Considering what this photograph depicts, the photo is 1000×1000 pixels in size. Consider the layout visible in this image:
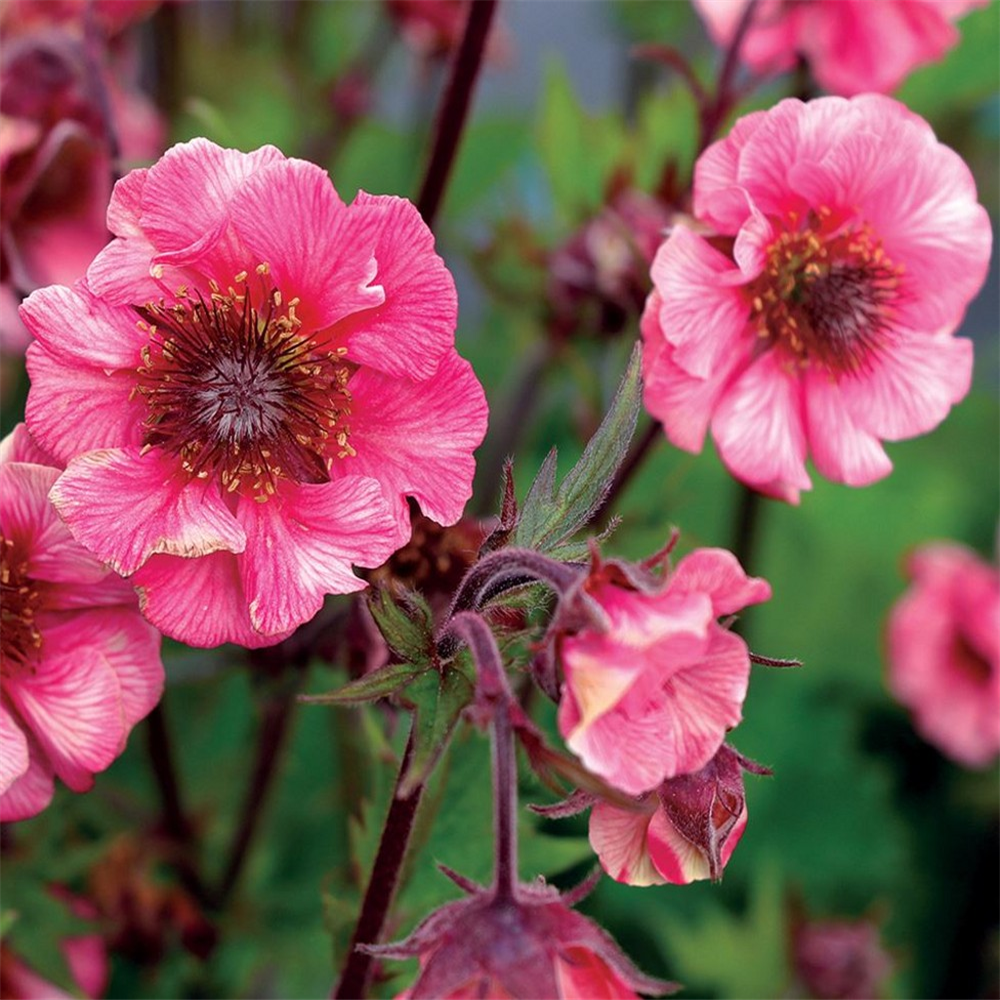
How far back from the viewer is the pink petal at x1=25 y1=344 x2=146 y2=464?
401mm

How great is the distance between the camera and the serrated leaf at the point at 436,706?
1.15 ft

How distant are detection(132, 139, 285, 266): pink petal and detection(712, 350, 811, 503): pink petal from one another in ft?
0.60

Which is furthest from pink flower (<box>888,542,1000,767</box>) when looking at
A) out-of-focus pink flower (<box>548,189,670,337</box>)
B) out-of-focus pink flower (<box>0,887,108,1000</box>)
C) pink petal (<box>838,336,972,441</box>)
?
out-of-focus pink flower (<box>0,887,108,1000</box>)

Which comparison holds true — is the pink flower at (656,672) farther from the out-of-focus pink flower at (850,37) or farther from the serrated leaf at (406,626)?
the out-of-focus pink flower at (850,37)

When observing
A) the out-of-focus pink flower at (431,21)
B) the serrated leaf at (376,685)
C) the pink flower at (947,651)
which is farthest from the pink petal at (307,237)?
the pink flower at (947,651)

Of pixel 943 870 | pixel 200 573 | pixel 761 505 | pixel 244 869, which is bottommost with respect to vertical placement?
pixel 943 870

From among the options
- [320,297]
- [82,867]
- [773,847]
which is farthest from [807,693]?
[320,297]

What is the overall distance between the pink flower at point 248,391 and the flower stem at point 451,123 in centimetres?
15

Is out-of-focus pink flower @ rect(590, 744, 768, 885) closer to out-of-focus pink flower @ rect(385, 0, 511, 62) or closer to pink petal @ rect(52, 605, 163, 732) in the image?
pink petal @ rect(52, 605, 163, 732)

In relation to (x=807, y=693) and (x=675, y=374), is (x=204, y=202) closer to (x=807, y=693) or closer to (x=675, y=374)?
(x=675, y=374)

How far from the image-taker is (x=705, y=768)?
0.38m

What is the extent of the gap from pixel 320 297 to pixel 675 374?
0.43ft

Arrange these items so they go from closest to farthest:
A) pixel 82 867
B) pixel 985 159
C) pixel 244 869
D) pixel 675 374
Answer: pixel 675 374 → pixel 82 867 → pixel 244 869 → pixel 985 159

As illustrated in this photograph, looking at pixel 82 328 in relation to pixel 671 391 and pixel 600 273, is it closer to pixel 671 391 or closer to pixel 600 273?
pixel 671 391
